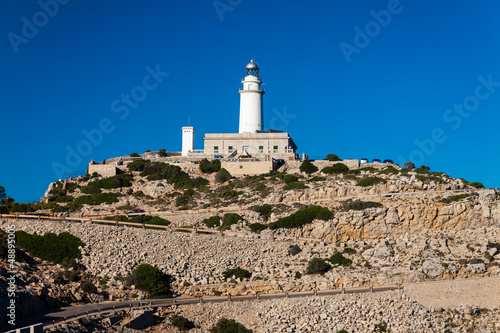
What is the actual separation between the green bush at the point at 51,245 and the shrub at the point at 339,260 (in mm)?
14530

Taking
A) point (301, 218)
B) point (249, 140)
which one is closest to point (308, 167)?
point (249, 140)

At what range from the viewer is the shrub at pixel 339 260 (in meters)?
42.0

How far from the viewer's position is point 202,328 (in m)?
33.5

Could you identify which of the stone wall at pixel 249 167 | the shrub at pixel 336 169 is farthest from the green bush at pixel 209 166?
the shrub at pixel 336 169

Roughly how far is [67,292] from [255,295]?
9652 millimetres

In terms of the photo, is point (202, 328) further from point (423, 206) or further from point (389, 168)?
point (389, 168)

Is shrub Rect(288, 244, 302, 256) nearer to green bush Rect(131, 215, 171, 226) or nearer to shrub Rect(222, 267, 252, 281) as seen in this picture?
shrub Rect(222, 267, 252, 281)

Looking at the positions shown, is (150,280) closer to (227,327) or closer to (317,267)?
(227,327)

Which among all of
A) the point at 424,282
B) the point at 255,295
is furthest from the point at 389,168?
the point at 255,295

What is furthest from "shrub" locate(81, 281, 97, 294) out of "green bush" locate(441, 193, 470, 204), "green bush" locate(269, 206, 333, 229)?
"green bush" locate(441, 193, 470, 204)

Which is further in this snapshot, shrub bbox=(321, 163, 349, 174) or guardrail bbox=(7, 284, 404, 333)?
shrub bbox=(321, 163, 349, 174)

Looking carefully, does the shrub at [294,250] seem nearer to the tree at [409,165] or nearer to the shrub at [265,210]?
the shrub at [265,210]

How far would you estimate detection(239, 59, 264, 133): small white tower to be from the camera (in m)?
68.1

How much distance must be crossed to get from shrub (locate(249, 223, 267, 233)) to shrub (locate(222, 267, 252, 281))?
6486 millimetres
